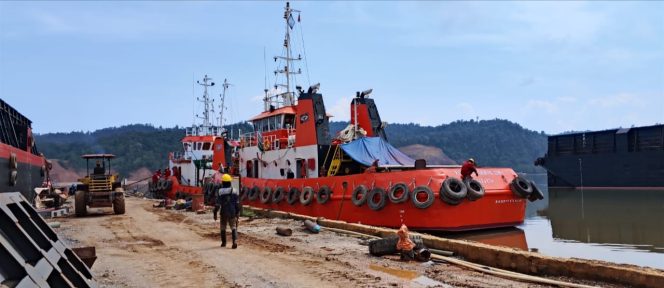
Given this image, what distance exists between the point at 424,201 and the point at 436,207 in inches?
12.3

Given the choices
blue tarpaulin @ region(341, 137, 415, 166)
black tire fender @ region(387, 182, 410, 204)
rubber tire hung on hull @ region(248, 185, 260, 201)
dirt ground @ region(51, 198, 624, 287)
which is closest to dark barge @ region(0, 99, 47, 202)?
dirt ground @ region(51, 198, 624, 287)

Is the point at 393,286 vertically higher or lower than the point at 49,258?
lower

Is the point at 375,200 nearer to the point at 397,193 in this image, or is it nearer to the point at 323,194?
the point at 397,193

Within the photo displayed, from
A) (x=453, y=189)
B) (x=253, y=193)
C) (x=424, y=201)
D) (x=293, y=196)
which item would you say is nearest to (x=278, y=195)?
(x=293, y=196)

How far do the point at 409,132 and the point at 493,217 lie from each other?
174660 millimetres

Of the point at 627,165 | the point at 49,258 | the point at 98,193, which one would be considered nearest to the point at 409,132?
the point at 627,165

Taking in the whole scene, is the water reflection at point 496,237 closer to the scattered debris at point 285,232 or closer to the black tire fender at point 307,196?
the scattered debris at point 285,232

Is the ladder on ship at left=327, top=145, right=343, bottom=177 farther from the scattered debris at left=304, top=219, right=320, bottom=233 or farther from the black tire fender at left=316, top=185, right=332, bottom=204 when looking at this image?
the scattered debris at left=304, top=219, right=320, bottom=233

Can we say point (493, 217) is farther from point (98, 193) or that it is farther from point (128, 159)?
point (128, 159)

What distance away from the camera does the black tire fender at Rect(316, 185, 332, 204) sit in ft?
48.9

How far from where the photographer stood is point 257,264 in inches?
283

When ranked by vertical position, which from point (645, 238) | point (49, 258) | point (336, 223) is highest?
point (49, 258)

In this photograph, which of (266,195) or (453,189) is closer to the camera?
(453,189)

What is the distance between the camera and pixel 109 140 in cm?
11500
